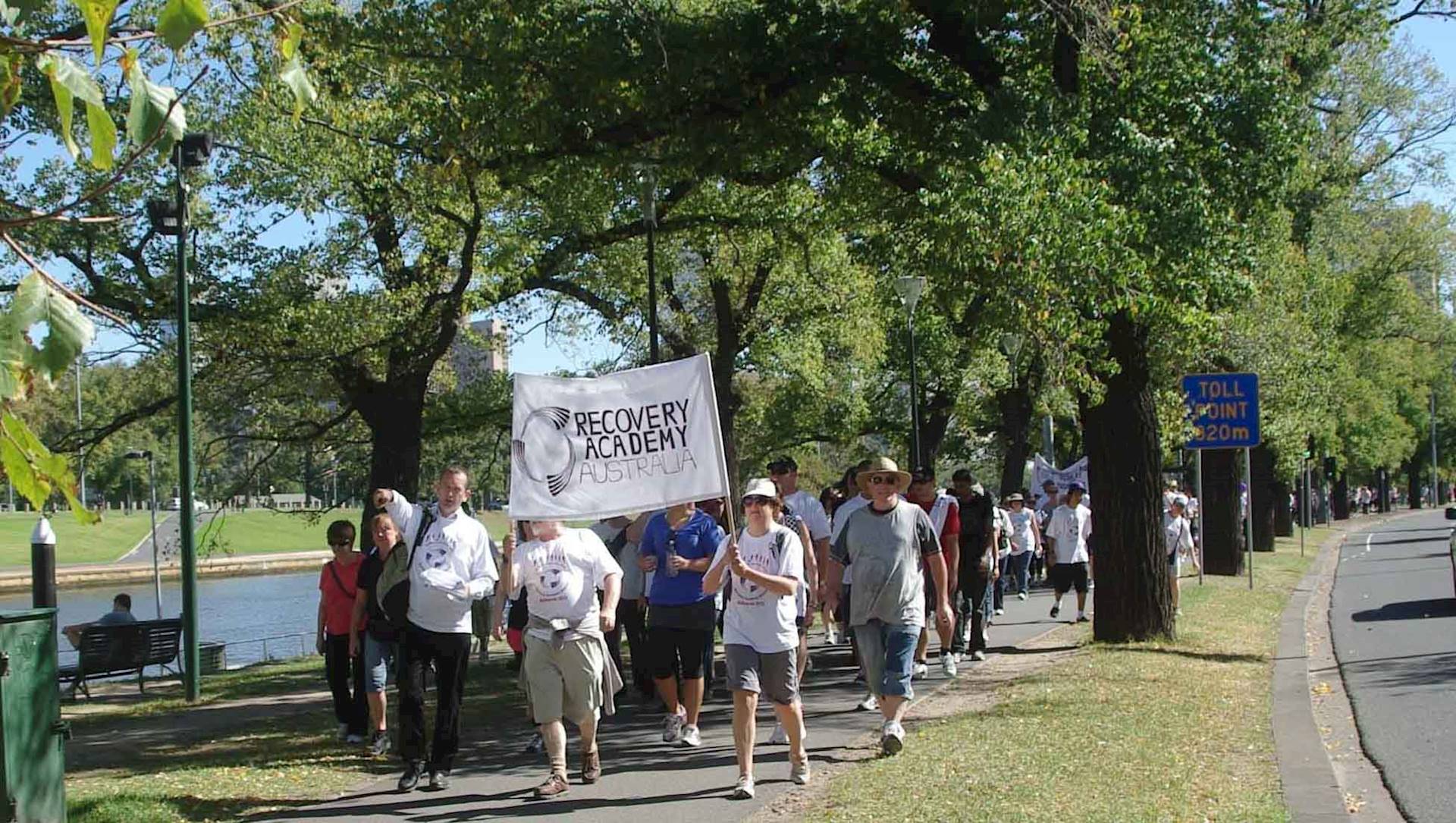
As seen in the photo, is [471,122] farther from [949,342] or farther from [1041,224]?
[949,342]

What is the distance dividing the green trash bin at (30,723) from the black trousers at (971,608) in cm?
841

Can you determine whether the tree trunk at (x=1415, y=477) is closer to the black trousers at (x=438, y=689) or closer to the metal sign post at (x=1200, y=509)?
the metal sign post at (x=1200, y=509)

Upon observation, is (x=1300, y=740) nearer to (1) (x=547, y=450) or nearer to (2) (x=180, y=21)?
(1) (x=547, y=450)

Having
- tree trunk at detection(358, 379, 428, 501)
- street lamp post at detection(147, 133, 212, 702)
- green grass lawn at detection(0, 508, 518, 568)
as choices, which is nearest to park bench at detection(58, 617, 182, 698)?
street lamp post at detection(147, 133, 212, 702)

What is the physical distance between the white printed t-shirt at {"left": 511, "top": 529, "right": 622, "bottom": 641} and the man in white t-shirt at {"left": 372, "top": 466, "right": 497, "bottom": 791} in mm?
477

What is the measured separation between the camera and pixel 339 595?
10.8 metres

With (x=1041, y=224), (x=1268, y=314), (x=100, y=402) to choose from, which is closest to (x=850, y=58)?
(x=1041, y=224)

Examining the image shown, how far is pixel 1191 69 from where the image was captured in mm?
13008

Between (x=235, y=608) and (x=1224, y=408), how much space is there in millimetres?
34415

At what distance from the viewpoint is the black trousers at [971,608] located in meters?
14.2

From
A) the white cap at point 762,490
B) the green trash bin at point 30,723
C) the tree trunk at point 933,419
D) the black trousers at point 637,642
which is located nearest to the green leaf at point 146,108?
the green trash bin at point 30,723

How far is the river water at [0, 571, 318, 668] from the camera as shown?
31.4 m

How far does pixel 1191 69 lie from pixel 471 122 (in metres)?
6.75

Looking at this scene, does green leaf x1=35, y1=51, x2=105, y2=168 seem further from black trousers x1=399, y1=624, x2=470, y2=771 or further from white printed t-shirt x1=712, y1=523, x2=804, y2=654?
black trousers x1=399, y1=624, x2=470, y2=771
